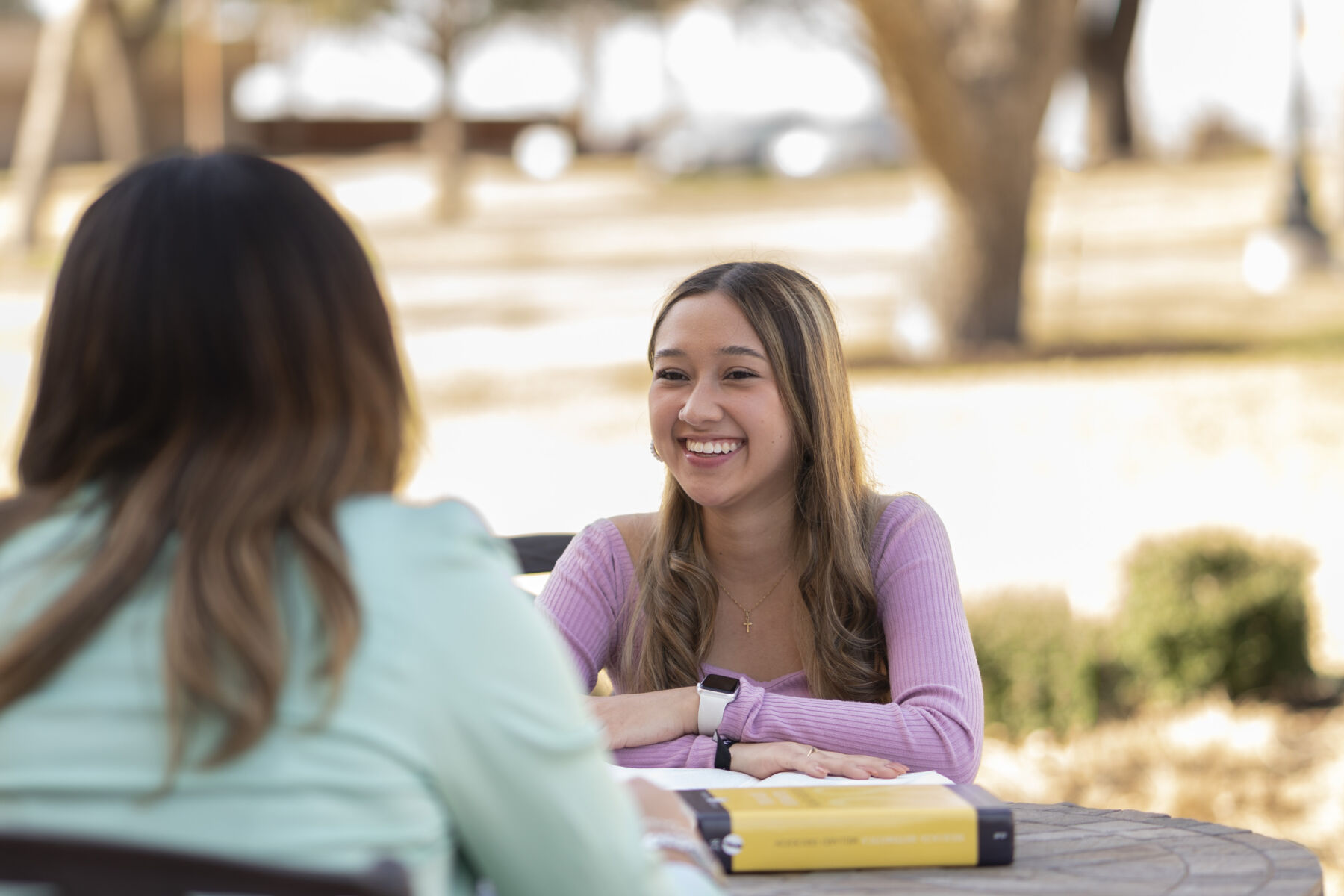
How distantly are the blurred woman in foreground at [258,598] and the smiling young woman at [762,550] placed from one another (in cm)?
110

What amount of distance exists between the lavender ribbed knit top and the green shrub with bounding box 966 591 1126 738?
8.71ft

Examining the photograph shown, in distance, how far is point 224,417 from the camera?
1321 mm

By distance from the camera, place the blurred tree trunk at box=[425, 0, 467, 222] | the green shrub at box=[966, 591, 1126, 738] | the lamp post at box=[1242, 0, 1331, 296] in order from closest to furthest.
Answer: the green shrub at box=[966, 591, 1126, 738] → the lamp post at box=[1242, 0, 1331, 296] → the blurred tree trunk at box=[425, 0, 467, 222]

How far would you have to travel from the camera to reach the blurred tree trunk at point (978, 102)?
10797mm

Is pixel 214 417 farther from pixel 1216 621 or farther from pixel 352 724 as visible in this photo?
pixel 1216 621

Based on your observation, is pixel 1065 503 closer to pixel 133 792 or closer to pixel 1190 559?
pixel 1190 559

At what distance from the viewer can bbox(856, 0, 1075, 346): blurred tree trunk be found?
10797 mm

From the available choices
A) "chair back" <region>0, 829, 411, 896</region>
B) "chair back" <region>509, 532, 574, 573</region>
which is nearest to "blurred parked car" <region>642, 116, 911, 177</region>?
"chair back" <region>509, 532, 574, 573</region>

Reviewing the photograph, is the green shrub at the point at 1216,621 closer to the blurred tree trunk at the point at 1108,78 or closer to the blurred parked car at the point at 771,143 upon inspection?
the blurred tree trunk at the point at 1108,78

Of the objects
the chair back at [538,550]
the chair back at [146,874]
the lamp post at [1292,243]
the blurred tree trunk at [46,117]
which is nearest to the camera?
the chair back at [146,874]

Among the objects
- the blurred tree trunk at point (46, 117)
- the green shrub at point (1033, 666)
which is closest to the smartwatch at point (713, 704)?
the green shrub at point (1033, 666)

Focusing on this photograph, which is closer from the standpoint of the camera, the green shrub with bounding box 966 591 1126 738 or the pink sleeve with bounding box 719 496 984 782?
the pink sleeve with bounding box 719 496 984 782

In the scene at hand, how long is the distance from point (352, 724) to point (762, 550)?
1550mm

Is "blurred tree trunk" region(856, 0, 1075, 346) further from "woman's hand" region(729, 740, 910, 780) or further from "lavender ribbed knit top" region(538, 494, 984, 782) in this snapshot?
"woman's hand" region(729, 740, 910, 780)
